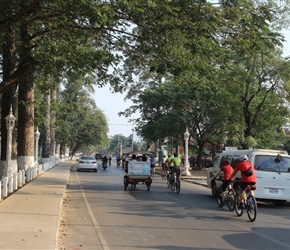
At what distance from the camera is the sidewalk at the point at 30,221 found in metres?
7.62

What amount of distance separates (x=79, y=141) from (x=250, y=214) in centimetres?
7029

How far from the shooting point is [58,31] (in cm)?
1530

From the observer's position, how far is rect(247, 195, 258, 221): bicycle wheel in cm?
1114

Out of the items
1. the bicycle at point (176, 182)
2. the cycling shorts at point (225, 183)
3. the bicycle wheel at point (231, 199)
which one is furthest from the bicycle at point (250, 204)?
the bicycle at point (176, 182)

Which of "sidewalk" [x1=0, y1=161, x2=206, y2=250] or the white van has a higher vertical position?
the white van

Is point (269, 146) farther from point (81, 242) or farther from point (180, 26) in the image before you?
point (81, 242)

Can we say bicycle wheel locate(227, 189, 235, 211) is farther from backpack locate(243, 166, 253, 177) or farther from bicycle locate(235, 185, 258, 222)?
backpack locate(243, 166, 253, 177)

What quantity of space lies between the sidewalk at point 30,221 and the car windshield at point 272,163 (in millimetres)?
6993

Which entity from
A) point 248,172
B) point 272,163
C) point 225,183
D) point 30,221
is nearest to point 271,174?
point 272,163

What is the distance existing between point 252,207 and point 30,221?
574cm

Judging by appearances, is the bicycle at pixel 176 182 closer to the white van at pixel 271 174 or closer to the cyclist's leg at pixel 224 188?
the white van at pixel 271 174

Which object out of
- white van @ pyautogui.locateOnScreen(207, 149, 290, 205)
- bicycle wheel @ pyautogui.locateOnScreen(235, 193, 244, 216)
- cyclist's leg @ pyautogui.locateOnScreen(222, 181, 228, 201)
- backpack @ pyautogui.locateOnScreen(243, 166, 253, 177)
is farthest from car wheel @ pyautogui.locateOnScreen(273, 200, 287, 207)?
backpack @ pyautogui.locateOnScreen(243, 166, 253, 177)

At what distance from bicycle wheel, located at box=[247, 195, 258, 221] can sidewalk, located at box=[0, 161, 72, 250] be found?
506 cm

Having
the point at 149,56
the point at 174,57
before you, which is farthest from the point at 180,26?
the point at 149,56
